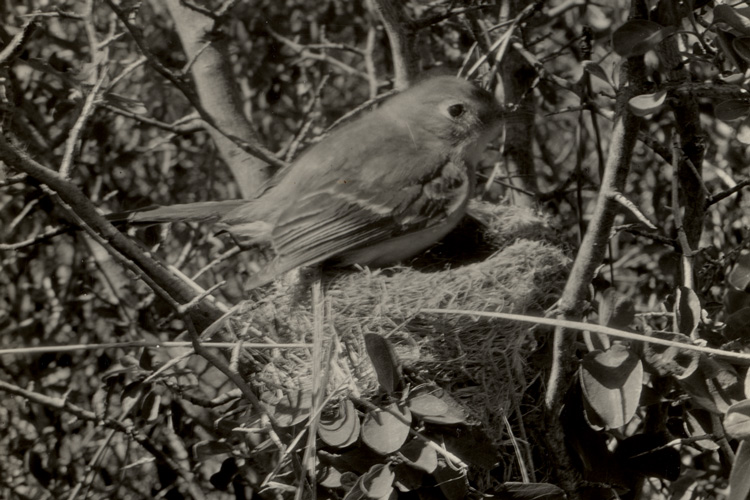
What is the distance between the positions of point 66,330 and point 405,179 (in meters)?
1.89

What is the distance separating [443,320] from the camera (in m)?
2.77

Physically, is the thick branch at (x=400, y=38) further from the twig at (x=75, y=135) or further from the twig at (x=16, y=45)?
the twig at (x=16, y=45)

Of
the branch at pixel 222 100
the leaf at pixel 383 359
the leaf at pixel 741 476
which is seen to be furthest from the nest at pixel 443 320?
the leaf at pixel 741 476

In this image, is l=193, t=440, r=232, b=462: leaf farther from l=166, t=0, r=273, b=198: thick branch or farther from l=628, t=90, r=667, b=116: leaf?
l=628, t=90, r=667, b=116: leaf

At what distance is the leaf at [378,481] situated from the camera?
2.38m

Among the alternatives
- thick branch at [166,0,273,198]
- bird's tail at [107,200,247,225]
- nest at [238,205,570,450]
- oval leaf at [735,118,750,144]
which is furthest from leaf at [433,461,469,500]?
thick branch at [166,0,273,198]

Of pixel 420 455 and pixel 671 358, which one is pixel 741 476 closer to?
pixel 671 358

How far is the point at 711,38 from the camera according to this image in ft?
9.99

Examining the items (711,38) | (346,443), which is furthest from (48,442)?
(711,38)

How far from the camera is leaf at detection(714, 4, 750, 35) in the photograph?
7.38 feet

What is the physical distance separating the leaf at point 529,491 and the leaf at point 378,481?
1.13 ft

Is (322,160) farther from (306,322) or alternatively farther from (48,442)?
(48,442)

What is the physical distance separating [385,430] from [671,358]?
833 mm

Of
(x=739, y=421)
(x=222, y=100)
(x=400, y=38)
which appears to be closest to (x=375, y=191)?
(x=400, y=38)
